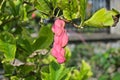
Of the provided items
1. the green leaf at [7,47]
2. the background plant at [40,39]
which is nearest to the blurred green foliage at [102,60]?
the background plant at [40,39]

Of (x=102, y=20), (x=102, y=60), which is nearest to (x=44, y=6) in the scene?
(x=102, y=20)

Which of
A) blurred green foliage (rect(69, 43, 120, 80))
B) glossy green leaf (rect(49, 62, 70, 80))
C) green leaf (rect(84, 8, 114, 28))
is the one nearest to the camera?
green leaf (rect(84, 8, 114, 28))

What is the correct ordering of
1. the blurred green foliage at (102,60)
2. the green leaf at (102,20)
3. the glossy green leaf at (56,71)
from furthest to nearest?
1. the blurred green foliage at (102,60)
2. the glossy green leaf at (56,71)
3. the green leaf at (102,20)

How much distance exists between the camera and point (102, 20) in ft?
3.06

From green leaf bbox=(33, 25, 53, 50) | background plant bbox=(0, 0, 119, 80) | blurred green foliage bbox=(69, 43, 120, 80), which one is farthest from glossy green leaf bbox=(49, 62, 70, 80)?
blurred green foliage bbox=(69, 43, 120, 80)

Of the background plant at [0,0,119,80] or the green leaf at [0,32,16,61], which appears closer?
the background plant at [0,0,119,80]

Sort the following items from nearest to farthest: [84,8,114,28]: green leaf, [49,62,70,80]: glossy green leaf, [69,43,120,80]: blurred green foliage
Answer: [84,8,114,28]: green leaf
[49,62,70,80]: glossy green leaf
[69,43,120,80]: blurred green foliage

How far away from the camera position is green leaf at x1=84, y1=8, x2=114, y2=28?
3.04 feet

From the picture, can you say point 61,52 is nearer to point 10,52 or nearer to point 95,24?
point 95,24

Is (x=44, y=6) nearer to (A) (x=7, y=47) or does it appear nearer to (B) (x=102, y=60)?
(A) (x=7, y=47)

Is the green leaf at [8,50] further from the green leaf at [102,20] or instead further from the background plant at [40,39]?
the green leaf at [102,20]

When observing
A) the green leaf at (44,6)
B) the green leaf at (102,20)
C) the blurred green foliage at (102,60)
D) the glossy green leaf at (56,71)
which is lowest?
the blurred green foliage at (102,60)

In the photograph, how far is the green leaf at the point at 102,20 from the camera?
0.93 m

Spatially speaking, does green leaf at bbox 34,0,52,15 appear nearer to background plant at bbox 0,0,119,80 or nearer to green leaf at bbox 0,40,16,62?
background plant at bbox 0,0,119,80
